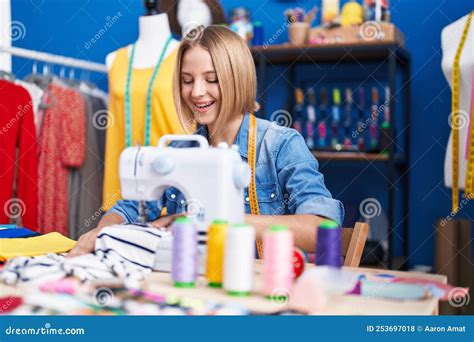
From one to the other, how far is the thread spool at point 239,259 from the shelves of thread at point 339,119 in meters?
1.77

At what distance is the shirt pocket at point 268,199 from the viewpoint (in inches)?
52.8

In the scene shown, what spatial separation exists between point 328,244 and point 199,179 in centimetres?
28

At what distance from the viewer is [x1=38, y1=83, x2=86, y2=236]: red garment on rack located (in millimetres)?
2383

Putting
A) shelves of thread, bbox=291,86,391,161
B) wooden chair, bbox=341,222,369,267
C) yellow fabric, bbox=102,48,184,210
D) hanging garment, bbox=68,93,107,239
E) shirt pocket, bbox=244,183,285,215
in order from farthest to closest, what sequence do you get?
shelves of thread, bbox=291,86,391,161, hanging garment, bbox=68,93,107,239, yellow fabric, bbox=102,48,184,210, shirt pocket, bbox=244,183,285,215, wooden chair, bbox=341,222,369,267

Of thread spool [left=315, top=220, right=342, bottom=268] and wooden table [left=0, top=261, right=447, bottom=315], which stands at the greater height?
thread spool [left=315, top=220, right=342, bottom=268]

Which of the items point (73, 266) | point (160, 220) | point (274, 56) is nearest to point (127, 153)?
point (160, 220)

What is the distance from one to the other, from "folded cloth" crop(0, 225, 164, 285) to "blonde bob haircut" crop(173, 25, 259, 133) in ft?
1.18

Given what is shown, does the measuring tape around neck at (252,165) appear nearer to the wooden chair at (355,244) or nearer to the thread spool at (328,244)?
the wooden chair at (355,244)

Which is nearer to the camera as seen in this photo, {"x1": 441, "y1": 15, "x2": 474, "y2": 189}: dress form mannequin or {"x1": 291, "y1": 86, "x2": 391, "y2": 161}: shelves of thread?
{"x1": 441, "y1": 15, "x2": 474, "y2": 189}: dress form mannequin

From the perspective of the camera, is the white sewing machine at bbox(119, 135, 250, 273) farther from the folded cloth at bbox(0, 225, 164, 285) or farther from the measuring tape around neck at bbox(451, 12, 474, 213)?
the measuring tape around neck at bbox(451, 12, 474, 213)

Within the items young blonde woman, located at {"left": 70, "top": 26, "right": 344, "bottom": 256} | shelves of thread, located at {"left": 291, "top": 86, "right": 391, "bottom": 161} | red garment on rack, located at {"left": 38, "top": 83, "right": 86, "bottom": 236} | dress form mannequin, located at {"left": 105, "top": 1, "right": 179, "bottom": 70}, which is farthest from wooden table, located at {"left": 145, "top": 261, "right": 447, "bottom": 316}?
shelves of thread, located at {"left": 291, "top": 86, "right": 391, "bottom": 161}

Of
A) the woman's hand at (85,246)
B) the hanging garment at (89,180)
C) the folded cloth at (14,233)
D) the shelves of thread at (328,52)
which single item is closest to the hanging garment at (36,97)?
the hanging garment at (89,180)

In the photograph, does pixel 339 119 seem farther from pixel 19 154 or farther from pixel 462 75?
pixel 19 154

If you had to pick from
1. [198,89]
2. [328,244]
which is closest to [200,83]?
[198,89]
